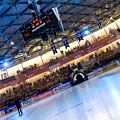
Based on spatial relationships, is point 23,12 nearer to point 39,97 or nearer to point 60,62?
point 60,62

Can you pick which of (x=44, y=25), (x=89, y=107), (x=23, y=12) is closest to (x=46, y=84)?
(x=23, y=12)

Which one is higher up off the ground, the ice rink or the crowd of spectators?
the crowd of spectators

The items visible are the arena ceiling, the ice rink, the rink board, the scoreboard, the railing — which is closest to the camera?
the ice rink

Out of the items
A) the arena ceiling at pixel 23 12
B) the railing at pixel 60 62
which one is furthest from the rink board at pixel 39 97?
the arena ceiling at pixel 23 12

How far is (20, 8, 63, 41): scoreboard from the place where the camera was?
720cm

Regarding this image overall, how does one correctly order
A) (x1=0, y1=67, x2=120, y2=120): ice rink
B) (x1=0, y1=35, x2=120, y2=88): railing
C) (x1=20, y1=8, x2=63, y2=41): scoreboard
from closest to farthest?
(x1=0, y1=67, x2=120, y2=120): ice rink
(x1=20, y1=8, x2=63, y2=41): scoreboard
(x1=0, y1=35, x2=120, y2=88): railing

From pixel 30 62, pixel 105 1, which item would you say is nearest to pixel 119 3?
pixel 105 1

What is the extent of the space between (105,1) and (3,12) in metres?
15.0

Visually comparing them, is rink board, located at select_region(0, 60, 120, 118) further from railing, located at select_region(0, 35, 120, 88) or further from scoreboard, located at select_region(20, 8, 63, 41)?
scoreboard, located at select_region(20, 8, 63, 41)

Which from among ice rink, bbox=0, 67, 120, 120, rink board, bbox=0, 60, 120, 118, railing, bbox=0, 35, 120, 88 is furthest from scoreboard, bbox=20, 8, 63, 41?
rink board, bbox=0, 60, 120, 118

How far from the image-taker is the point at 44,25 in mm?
7266

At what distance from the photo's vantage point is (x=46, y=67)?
16172 mm

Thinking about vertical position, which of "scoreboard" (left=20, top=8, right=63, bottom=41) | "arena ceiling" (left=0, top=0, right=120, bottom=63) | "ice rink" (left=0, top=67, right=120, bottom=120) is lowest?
"ice rink" (left=0, top=67, right=120, bottom=120)

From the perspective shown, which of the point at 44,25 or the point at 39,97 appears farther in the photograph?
the point at 39,97
